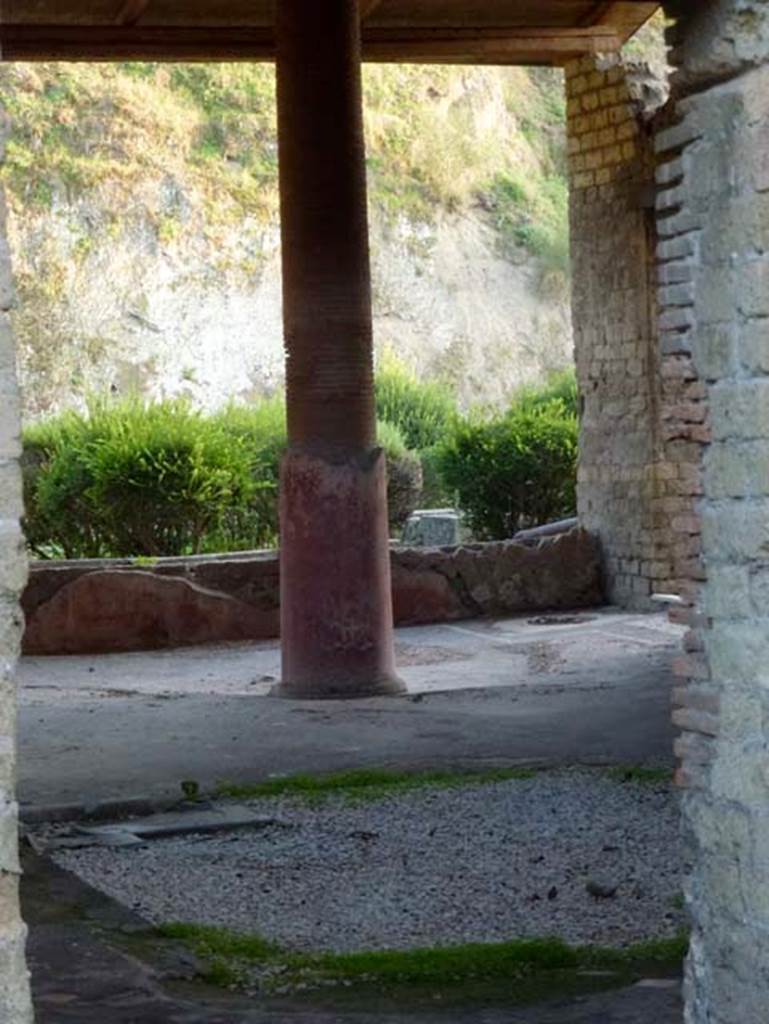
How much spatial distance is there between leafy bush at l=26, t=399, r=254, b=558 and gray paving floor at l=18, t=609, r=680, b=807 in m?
2.31

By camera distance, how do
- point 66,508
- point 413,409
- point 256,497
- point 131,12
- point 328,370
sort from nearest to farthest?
1. point 328,370
2. point 131,12
3. point 66,508
4. point 256,497
5. point 413,409

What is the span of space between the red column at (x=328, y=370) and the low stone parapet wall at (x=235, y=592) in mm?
3076

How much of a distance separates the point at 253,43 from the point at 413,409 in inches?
456

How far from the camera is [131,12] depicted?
42.8 feet

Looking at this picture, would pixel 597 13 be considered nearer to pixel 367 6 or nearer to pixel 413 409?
pixel 367 6

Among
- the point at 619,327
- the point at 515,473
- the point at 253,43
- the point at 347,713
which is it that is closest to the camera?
the point at 347,713

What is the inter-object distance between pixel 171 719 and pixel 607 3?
20.6 feet

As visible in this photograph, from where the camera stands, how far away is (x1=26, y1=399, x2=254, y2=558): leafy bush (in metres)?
16.2

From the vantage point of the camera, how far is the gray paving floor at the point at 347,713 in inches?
358

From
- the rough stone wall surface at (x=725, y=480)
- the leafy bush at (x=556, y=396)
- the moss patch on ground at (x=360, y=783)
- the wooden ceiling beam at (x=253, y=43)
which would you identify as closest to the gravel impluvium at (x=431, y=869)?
the moss patch on ground at (x=360, y=783)

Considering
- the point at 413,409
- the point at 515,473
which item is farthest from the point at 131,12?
the point at 413,409

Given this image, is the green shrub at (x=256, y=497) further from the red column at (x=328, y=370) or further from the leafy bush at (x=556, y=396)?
the red column at (x=328, y=370)

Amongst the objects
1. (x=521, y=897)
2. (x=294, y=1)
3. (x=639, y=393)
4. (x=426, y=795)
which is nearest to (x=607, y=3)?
(x=639, y=393)

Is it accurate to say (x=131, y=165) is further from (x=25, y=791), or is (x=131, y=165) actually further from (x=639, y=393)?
(x=25, y=791)
